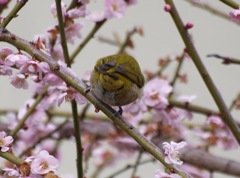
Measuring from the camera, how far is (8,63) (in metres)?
1.25

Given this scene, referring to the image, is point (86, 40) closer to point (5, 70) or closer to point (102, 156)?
point (5, 70)

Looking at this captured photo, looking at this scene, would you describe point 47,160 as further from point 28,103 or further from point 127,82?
point 28,103

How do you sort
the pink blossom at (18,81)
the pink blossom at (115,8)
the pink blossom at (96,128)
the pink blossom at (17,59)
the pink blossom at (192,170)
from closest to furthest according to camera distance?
the pink blossom at (17,59)
the pink blossom at (18,81)
the pink blossom at (115,8)
the pink blossom at (192,170)
the pink blossom at (96,128)

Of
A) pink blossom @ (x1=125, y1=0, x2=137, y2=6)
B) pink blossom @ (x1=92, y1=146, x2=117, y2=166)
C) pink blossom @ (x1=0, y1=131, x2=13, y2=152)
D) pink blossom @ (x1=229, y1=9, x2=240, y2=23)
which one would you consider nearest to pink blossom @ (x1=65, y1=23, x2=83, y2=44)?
pink blossom @ (x1=125, y1=0, x2=137, y2=6)

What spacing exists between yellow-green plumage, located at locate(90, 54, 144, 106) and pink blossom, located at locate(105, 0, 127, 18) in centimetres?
40

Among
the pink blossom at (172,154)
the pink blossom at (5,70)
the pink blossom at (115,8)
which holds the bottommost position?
the pink blossom at (172,154)

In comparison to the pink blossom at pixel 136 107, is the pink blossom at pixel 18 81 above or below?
below

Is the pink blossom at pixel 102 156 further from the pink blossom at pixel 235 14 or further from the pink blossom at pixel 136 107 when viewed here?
the pink blossom at pixel 235 14

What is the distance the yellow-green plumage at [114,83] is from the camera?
1280mm

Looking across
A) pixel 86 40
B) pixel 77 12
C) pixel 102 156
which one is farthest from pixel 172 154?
pixel 102 156

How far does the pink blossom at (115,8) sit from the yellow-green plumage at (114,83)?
40cm

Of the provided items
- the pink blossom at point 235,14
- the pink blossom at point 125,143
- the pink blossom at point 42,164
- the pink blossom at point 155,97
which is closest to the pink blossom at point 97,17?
the pink blossom at point 155,97

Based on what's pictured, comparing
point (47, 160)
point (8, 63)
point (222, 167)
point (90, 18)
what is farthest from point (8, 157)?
point (222, 167)

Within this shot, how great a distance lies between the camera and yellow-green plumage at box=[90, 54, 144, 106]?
1280mm
